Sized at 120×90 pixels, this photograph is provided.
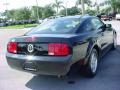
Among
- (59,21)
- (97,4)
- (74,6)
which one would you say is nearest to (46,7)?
(74,6)

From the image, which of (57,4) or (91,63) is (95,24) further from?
(57,4)

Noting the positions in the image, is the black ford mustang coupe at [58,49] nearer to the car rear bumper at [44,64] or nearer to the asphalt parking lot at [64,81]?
the car rear bumper at [44,64]

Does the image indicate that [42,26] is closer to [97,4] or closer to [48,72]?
[48,72]

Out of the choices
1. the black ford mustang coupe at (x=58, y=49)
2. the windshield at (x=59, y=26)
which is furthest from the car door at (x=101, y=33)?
the windshield at (x=59, y=26)

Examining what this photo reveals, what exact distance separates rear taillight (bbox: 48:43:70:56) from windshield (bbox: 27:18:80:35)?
0.88 meters

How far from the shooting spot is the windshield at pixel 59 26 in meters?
5.54

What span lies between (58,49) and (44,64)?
387 millimetres

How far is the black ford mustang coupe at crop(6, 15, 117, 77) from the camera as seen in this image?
457 centimetres

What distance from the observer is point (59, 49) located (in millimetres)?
4586

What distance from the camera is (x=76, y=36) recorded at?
498 cm

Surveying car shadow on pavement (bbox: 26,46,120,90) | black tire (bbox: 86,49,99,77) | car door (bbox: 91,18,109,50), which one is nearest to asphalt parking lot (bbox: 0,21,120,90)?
car shadow on pavement (bbox: 26,46,120,90)

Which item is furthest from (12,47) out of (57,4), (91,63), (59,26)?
(57,4)

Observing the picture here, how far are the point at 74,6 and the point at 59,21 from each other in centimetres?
7141

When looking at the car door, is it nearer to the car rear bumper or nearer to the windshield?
the windshield
